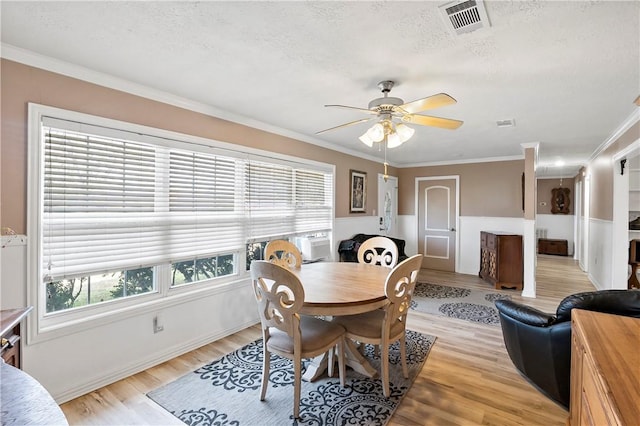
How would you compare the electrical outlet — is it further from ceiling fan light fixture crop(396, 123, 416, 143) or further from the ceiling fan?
ceiling fan light fixture crop(396, 123, 416, 143)

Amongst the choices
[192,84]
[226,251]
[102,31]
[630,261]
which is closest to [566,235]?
[630,261]

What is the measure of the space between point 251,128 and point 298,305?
234 centimetres

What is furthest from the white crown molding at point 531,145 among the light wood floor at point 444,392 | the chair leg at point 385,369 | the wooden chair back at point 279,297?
the wooden chair back at point 279,297

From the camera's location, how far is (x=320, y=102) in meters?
2.87

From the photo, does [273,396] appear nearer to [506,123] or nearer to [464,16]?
[464,16]

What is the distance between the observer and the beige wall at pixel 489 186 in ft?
18.7

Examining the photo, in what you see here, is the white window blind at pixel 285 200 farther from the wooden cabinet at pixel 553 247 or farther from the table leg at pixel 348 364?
the wooden cabinet at pixel 553 247

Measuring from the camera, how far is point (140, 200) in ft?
8.32

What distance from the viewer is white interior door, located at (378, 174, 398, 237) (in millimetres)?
6203

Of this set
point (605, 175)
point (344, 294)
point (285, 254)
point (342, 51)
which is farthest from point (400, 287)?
point (605, 175)

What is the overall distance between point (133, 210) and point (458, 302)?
4.23 meters

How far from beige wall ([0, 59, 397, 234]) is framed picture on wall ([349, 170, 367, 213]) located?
96.6 inches

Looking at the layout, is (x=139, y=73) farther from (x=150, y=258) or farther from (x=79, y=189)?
Result: (x=150, y=258)

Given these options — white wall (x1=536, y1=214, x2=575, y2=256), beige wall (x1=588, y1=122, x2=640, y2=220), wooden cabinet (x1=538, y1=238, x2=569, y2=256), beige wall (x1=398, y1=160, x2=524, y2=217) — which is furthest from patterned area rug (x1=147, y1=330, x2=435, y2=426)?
white wall (x1=536, y1=214, x2=575, y2=256)
